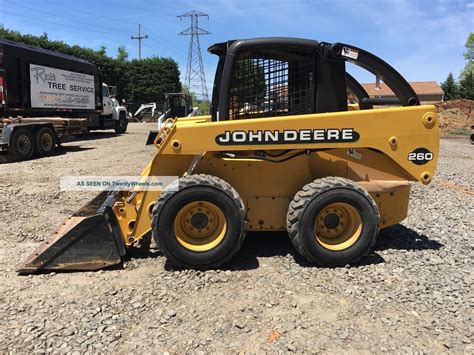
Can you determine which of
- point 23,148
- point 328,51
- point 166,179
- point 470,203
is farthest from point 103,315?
point 23,148

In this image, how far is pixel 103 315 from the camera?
362 cm

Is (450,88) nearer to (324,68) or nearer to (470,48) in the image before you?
(470,48)

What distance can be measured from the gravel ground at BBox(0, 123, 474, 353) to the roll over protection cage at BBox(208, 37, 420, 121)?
5.47 ft

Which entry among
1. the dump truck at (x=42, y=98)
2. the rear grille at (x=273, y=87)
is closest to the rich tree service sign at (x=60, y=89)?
the dump truck at (x=42, y=98)

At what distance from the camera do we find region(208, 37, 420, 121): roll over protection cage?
15.1 ft

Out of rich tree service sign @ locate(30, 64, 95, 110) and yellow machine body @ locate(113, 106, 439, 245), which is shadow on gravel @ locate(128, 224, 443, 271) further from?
rich tree service sign @ locate(30, 64, 95, 110)

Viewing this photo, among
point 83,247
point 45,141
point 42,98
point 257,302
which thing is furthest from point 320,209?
point 42,98

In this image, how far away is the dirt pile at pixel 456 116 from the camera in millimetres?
33394

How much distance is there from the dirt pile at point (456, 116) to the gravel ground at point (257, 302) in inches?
1219

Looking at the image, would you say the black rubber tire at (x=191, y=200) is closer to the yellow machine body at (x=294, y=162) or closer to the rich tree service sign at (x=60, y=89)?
the yellow machine body at (x=294, y=162)

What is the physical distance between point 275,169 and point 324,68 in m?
1.18

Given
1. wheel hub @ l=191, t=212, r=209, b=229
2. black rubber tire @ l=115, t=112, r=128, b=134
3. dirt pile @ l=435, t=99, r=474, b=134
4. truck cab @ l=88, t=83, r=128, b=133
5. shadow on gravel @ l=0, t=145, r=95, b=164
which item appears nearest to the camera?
wheel hub @ l=191, t=212, r=209, b=229

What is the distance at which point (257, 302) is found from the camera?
3.86 meters

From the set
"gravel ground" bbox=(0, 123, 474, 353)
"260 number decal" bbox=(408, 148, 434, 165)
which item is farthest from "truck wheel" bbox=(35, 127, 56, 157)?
"260 number decal" bbox=(408, 148, 434, 165)
